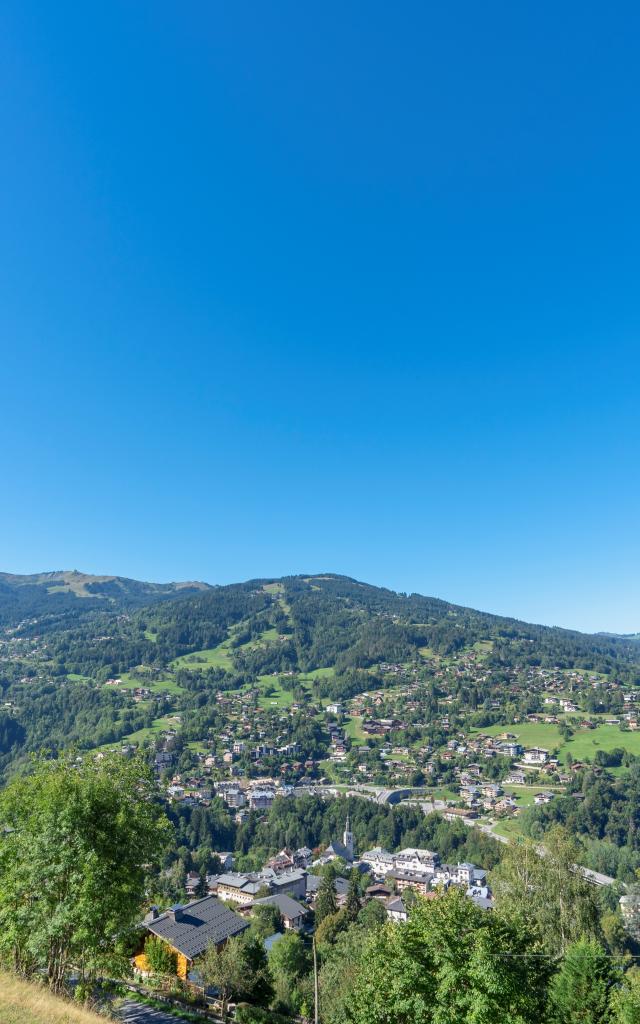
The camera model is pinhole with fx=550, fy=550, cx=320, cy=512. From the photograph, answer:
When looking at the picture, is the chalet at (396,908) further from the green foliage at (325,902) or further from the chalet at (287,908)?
the chalet at (287,908)

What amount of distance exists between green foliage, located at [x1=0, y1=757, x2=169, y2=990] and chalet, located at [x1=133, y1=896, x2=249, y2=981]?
24.4 meters

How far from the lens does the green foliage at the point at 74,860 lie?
14.7 metres

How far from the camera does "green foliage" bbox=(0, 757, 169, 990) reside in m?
14.7

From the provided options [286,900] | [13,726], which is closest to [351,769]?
[286,900]

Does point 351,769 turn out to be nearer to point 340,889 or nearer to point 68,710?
point 340,889

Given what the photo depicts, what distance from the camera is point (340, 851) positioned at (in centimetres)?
10225

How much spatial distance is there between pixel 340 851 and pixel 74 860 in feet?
338

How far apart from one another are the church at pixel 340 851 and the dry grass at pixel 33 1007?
9276 centimetres

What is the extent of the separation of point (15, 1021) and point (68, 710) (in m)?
198

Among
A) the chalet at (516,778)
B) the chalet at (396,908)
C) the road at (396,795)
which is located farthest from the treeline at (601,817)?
the chalet at (396,908)

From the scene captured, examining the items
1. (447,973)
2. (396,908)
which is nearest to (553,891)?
(447,973)

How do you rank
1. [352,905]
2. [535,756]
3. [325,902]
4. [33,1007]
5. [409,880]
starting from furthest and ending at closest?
[535,756], [409,880], [325,902], [352,905], [33,1007]

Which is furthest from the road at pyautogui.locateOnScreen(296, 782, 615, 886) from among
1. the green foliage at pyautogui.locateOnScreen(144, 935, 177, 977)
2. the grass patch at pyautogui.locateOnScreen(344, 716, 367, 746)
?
the green foliage at pyautogui.locateOnScreen(144, 935, 177, 977)

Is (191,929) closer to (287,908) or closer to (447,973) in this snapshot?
(287,908)
